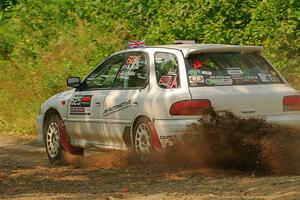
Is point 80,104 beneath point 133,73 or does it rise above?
beneath

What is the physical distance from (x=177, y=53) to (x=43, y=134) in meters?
3.13

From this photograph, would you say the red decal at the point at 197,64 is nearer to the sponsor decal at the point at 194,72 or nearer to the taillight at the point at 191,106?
the sponsor decal at the point at 194,72

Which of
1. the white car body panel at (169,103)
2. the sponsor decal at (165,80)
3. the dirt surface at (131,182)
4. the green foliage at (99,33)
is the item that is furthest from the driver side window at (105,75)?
the green foliage at (99,33)

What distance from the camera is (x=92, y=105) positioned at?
1139cm

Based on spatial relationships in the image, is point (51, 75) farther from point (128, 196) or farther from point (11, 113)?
point (128, 196)

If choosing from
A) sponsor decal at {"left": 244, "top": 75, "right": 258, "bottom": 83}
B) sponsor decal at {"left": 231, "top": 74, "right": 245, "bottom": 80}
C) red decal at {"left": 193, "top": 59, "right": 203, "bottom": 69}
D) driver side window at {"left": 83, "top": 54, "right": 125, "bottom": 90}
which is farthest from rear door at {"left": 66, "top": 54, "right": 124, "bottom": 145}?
sponsor decal at {"left": 244, "top": 75, "right": 258, "bottom": 83}

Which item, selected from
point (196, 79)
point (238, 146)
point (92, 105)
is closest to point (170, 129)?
point (196, 79)

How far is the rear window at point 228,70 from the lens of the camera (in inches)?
395

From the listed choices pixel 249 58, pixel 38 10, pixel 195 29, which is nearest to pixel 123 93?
pixel 249 58

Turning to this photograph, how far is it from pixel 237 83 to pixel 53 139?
11.0 feet

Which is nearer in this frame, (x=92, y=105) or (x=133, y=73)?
(x=133, y=73)

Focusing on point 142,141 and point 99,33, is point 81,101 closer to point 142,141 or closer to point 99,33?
point 142,141

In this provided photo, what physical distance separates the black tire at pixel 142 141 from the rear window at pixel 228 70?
0.78 m

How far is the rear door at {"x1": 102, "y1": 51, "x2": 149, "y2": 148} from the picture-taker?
10.5m
